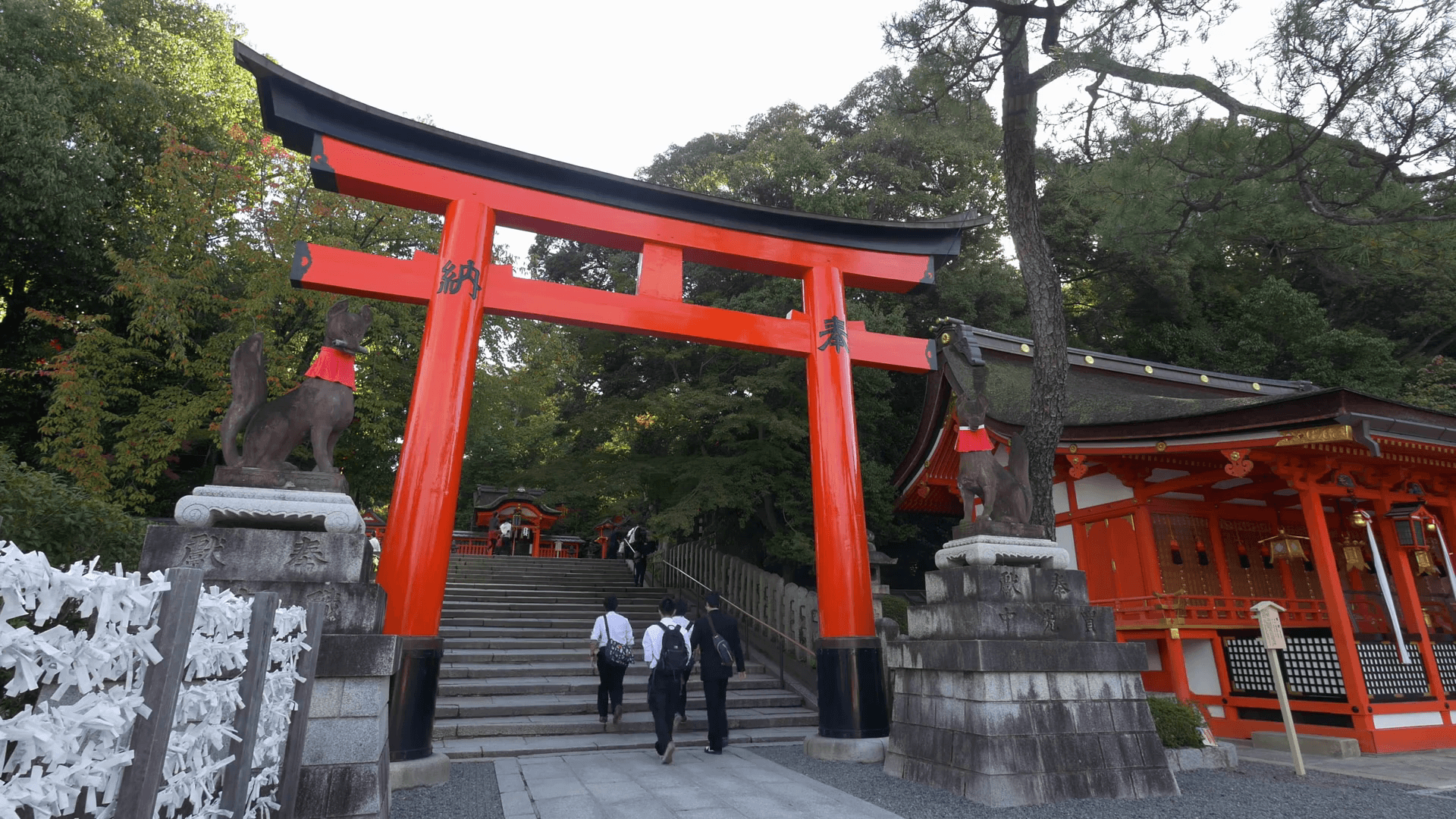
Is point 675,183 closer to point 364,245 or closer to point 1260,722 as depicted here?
point 364,245

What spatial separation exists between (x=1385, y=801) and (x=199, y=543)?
8.51 m

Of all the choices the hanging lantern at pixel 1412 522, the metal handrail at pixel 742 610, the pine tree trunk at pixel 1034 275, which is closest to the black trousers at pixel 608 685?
the metal handrail at pixel 742 610

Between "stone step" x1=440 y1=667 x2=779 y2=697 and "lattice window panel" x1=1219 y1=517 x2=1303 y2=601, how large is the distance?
24.9ft

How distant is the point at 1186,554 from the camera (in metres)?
10.5

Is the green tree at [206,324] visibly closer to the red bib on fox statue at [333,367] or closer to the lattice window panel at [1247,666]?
the red bib on fox statue at [333,367]

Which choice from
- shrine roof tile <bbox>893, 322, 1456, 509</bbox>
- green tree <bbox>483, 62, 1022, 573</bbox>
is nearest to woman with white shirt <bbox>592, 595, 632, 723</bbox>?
green tree <bbox>483, 62, 1022, 573</bbox>

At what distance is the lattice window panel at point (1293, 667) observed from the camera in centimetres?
832

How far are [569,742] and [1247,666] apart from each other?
8.63 meters

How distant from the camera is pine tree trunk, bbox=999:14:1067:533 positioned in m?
7.02

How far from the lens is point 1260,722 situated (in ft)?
29.8

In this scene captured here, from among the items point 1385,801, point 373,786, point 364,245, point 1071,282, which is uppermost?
point 1071,282

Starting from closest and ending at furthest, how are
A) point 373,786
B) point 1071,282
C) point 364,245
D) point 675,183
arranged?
point 373,786 < point 364,245 < point 675,183 < point 1071,282

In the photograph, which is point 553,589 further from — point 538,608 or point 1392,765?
point 1392,765

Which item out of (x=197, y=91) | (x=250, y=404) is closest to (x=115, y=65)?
(x=197, y=91)
